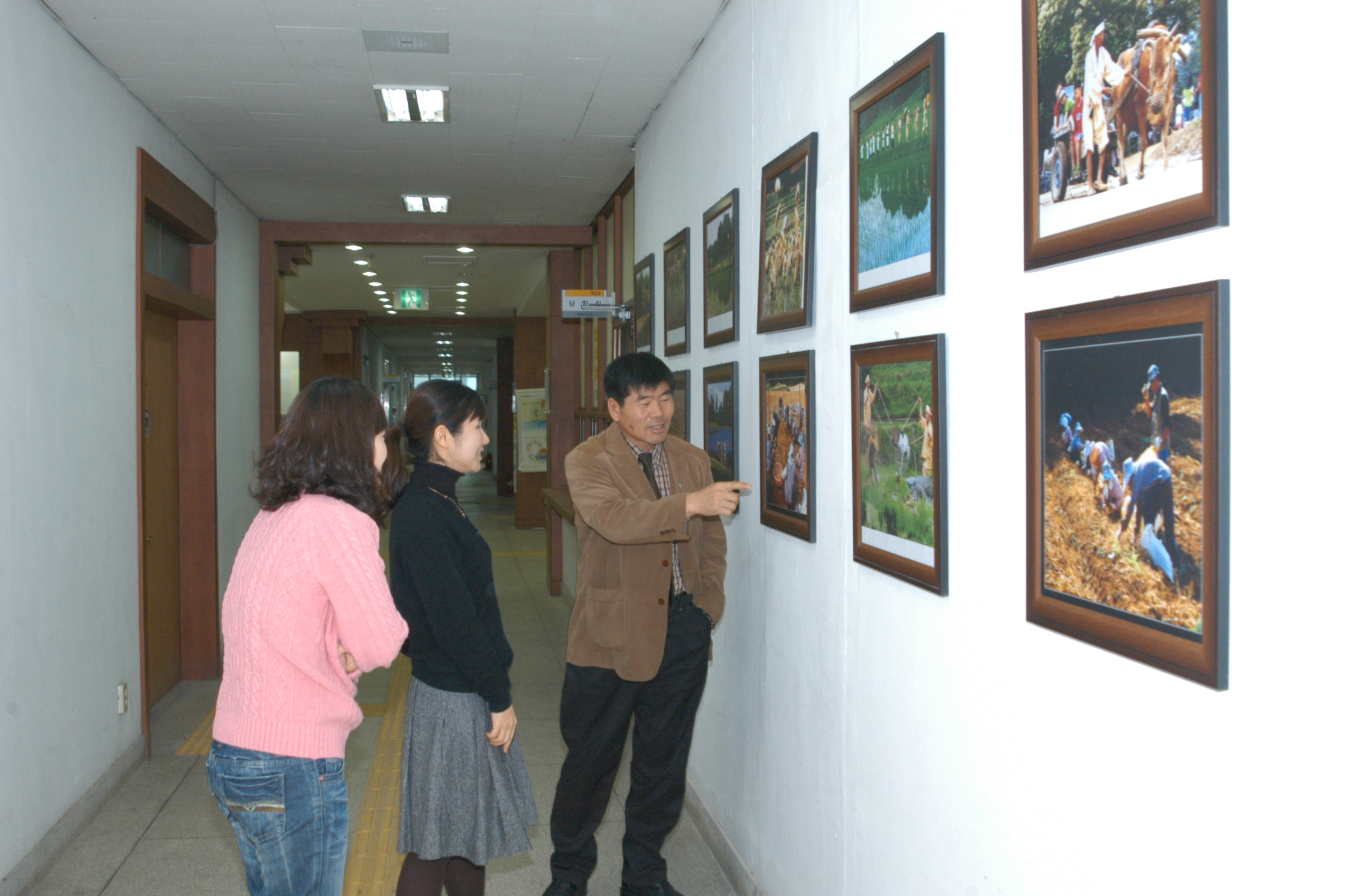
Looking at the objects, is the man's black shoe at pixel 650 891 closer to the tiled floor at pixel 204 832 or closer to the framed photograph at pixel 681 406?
the tiled floor at pixel 204 832

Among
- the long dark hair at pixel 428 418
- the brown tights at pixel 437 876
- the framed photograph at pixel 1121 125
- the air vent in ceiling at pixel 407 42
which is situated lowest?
the brown tights at pixel 437 876

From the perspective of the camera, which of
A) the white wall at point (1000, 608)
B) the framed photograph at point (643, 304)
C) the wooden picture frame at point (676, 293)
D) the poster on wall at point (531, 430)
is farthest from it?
the poster on wall at point (531, 430)

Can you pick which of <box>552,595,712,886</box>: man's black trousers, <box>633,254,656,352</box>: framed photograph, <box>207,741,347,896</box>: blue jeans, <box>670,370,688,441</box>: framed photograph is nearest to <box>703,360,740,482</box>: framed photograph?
<box>670,370,688,441</box>: framed photograph

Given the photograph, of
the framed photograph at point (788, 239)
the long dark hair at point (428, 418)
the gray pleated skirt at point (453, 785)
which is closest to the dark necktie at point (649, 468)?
the framed photograph at point (788, 239)

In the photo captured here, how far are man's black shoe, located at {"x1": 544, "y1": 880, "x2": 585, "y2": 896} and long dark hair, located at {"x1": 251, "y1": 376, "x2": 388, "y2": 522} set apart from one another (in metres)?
1.64

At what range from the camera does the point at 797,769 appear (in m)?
2.80

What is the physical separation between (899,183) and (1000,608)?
0.88m

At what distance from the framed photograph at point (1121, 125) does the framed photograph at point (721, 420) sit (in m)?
1.89

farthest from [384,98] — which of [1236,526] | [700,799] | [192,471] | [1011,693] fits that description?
[1236,526]

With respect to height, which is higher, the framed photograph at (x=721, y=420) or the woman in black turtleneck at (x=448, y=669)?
the framed photograph at (x=721, y=420)

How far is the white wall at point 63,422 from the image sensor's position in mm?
3332

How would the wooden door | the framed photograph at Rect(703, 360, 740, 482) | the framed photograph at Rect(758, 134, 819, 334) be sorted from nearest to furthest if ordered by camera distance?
the framed photograph at Rect(758, 134, 819, 334)
the framed photograph at Rect(703, 360, 740, 482)
the wooden door

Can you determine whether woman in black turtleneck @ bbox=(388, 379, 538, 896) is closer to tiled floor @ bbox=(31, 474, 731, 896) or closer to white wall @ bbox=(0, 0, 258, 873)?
tiled floor @ bbox=(31, 474, 731, 896)

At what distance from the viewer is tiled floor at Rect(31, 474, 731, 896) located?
11.2 ft
